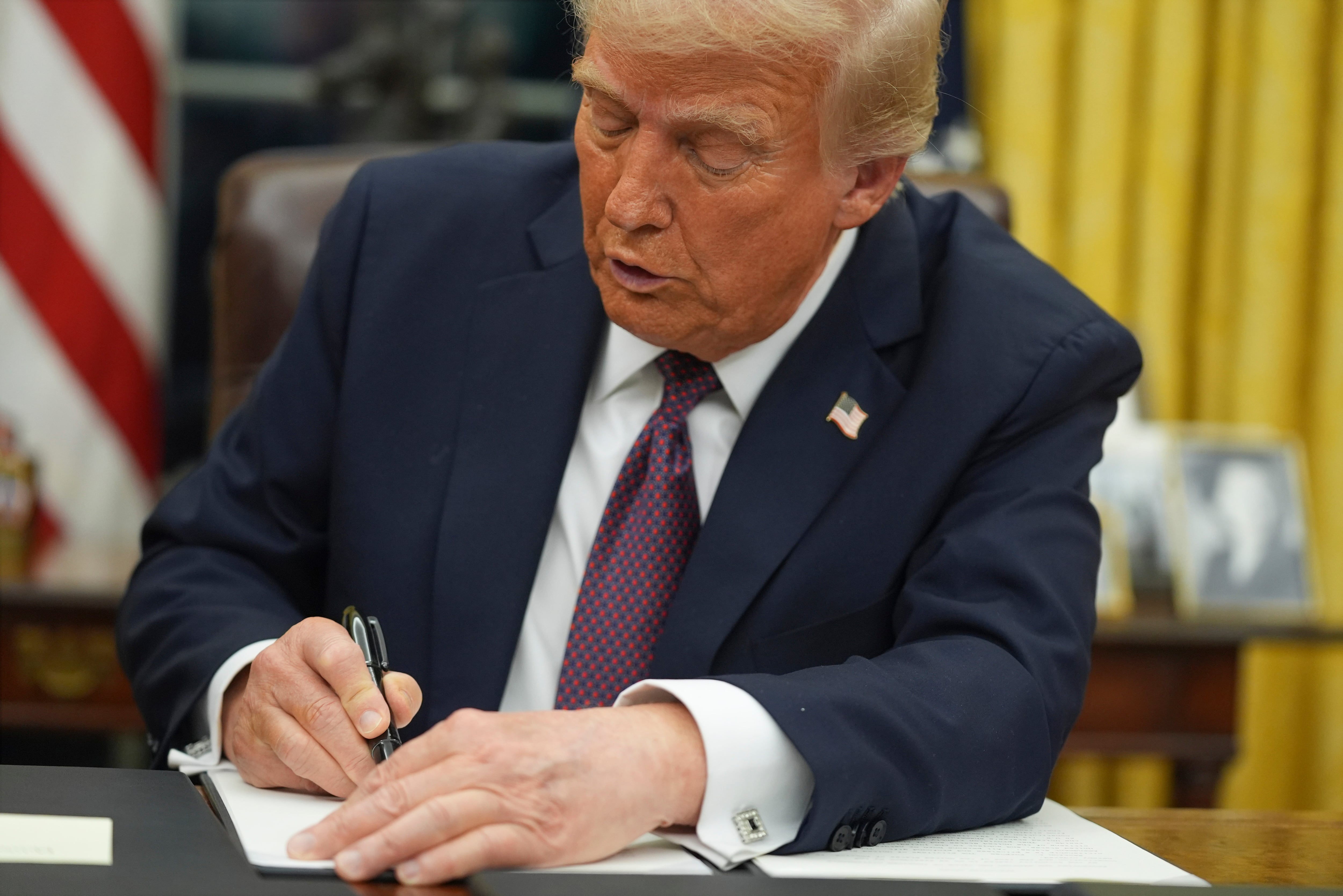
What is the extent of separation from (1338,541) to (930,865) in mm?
2282

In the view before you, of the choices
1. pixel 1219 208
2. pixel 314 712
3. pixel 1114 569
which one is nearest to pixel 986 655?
pixel 314 712

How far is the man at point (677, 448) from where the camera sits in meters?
1.23

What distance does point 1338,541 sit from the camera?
298 cm

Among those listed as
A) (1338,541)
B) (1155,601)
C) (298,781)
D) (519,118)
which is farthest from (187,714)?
(1338,541)

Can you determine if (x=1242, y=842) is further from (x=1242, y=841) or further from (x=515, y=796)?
(x=515, y=796)

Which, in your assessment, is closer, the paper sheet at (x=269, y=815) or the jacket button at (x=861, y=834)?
the paper sheet at (x=269, y=815)

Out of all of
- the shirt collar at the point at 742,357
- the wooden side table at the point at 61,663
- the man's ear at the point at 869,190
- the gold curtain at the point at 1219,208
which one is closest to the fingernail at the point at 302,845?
the shirt collar at the point at 742,357

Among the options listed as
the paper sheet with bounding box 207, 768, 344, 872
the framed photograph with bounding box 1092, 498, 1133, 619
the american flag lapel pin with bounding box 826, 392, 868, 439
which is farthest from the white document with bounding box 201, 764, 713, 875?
the framed photograph with bounding box 1092, 498, 1133, 619

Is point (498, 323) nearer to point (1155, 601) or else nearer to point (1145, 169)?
point (1155, 601)

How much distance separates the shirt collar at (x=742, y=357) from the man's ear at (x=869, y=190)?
63 millimetres

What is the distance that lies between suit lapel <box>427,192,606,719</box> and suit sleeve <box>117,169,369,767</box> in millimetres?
161

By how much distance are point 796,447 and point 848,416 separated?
0.21 feet

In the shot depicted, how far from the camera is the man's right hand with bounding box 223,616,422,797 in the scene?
1.10m

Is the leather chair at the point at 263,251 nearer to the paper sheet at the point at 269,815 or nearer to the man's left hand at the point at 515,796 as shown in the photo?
the paper sheet at the point at 269,815
